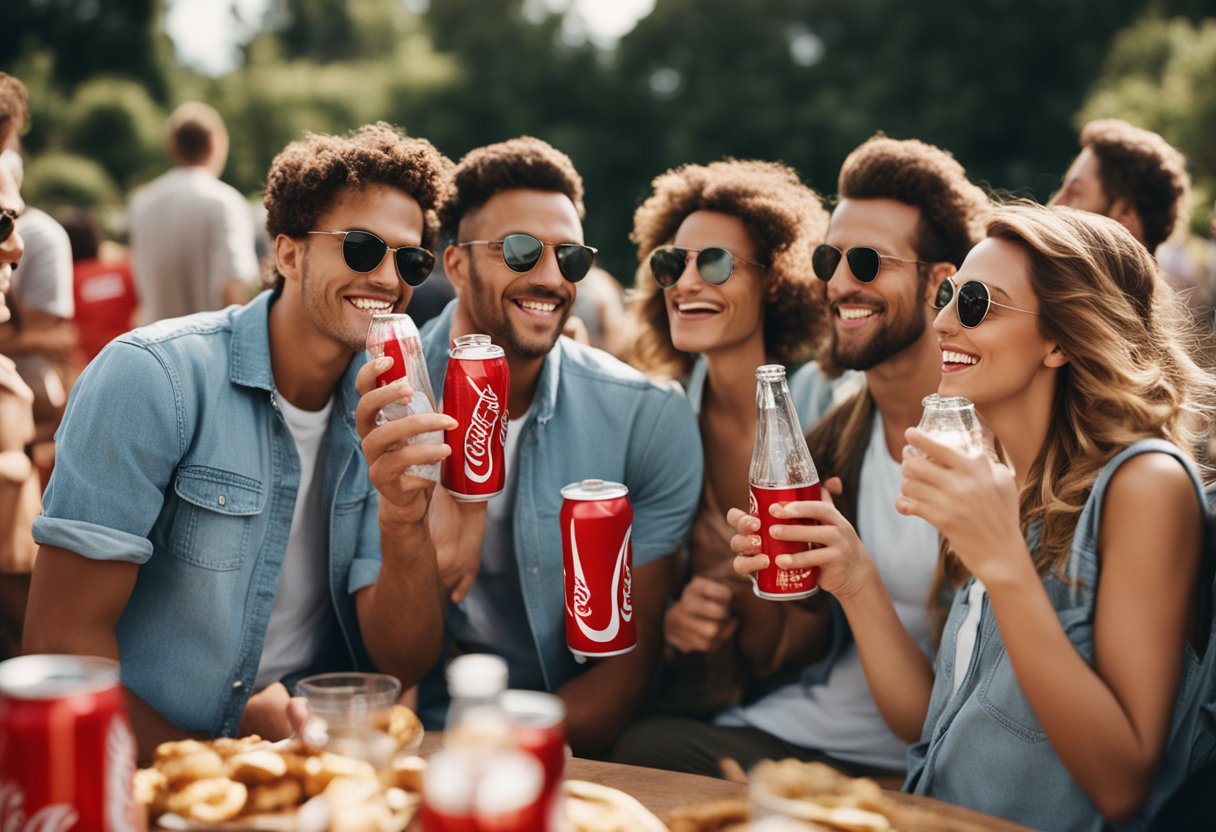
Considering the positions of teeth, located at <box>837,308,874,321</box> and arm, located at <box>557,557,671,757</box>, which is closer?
arm, located at <box>557,557,671,757</box>

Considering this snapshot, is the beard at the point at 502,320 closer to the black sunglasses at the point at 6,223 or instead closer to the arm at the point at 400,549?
the arm at the point at 400,549

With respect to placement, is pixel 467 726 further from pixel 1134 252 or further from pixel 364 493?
pixel 1134 252

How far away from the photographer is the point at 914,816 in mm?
1524

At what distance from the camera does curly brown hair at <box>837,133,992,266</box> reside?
3426 mm

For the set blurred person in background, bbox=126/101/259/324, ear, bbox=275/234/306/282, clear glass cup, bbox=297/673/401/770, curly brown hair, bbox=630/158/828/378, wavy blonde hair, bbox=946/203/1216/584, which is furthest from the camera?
blurred person in background, bbox=126/101/259/324

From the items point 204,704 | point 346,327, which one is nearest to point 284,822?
point 204,704

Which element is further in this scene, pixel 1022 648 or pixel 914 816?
pixel 1022 648

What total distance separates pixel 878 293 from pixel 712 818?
2.08m

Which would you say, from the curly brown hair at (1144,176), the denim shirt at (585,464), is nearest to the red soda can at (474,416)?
the denim shirt at (585,464)

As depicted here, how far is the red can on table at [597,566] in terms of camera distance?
94.7 inches

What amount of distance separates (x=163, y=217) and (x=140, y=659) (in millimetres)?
4556

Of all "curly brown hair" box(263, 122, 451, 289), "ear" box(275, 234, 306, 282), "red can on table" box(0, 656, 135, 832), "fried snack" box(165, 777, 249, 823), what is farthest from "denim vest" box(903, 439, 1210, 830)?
"ear" box(275, 234, 306, 282)

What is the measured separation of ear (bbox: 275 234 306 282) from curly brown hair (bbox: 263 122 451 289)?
19mm

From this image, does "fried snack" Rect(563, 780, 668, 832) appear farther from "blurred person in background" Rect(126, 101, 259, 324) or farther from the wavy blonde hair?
"blurred person in background" Rect(126, 101, 259, 324)
